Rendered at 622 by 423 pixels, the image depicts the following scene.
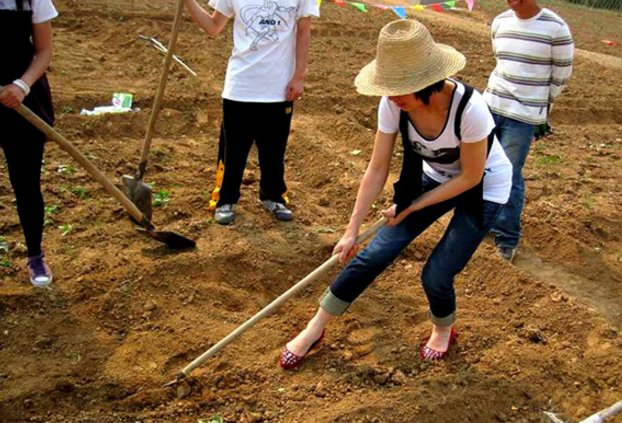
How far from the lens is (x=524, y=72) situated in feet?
14.3

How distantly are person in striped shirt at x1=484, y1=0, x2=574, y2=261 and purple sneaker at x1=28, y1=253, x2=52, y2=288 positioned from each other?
2.95 meters

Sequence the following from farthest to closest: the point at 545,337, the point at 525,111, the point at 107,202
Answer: the point at 107,202 < the point at 525,111 < the point at 545,337

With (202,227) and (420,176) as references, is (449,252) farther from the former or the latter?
(202,227)

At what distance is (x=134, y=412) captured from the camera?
316cm

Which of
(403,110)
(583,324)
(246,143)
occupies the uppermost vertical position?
(403,110)

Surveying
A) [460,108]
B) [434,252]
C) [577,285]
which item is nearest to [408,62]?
[460,108]

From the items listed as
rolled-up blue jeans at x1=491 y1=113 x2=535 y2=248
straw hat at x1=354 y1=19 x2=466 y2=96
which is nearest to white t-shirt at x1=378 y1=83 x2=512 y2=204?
straw hat at x1=354 y1=19 x2=466 y2=96

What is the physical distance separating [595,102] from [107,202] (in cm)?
653

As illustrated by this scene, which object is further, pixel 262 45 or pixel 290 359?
pixel 262 45

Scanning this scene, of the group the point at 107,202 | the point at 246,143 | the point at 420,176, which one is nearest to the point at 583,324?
the point at 420,176

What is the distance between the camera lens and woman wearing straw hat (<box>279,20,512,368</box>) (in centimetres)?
274

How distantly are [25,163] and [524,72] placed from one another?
3.03 meters

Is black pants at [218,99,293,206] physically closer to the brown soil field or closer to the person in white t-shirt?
the person in white t-shirt

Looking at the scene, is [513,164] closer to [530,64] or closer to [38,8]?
[530,64]
